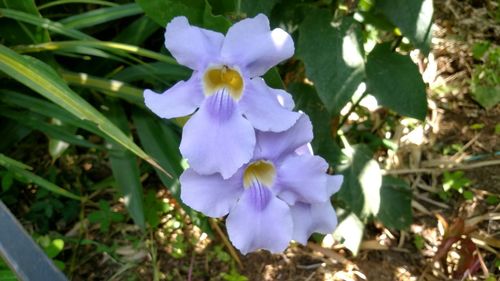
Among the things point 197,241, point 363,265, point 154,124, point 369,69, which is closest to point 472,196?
point 363,265

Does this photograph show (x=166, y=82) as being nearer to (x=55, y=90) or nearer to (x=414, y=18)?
(x=55, y=90)

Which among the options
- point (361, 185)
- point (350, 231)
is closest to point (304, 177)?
point (361, 185)

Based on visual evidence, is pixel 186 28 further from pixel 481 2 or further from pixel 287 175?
pixel 481 2

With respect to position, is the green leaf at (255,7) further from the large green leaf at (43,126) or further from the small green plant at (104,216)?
the small green plant at (104,216)

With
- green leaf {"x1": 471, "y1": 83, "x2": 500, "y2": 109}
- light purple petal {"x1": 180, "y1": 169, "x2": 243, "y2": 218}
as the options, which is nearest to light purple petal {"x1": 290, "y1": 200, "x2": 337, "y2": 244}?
light purple petal {"x1": 180, "y1": 169, "x2": 243, "y2": 218}

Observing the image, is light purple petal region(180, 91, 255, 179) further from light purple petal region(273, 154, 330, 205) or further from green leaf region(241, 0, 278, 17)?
green leaf region(241, 0, 278, 17)

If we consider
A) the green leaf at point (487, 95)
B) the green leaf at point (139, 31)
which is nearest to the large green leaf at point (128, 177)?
the green leaf at point (139, 31)
